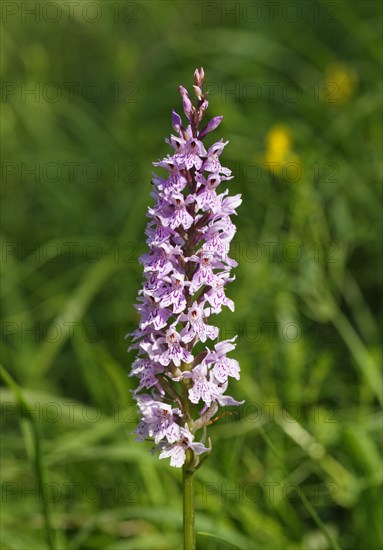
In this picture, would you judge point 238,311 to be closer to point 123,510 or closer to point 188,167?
point 123,510

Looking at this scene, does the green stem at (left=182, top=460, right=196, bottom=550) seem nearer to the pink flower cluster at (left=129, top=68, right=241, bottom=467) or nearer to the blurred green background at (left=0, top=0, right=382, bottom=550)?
the pink flower cluster at (left=129, top=68, right=241, bottom=467)

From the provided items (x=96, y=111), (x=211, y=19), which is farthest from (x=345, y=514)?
(x=211, y=19)

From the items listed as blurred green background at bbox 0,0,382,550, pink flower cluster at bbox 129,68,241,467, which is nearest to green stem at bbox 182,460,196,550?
pink flower cluster at bbox 129,68,241,467

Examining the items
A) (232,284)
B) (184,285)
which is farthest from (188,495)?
(232,284)

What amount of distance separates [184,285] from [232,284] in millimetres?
2995

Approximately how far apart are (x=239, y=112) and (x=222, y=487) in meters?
3.77

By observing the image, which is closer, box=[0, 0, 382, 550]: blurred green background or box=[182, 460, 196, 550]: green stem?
box=[182, 460, 196, 550]: green stem

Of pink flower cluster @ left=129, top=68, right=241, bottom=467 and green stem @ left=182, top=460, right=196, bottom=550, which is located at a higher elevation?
pink flower cluster @ left=129, top=68, right=241, bottom=467

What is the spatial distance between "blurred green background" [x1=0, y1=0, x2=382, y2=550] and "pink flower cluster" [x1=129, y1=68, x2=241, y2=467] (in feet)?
1.45

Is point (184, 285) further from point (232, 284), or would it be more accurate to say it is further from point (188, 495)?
point (232, 284)

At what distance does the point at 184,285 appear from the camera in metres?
2.27

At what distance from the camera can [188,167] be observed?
2.23 metres

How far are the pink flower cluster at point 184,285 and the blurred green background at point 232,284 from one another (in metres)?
0.44

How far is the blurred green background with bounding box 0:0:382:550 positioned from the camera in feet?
12.8
